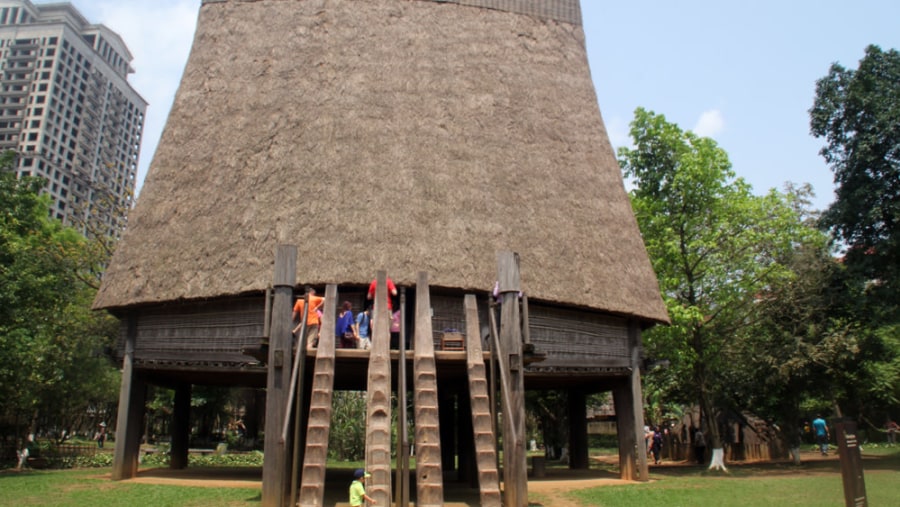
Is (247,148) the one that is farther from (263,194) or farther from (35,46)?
(35,46)

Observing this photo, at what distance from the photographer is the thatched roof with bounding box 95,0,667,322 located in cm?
1242

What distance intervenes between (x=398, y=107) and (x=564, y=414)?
685 inches

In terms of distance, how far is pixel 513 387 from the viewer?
8508mm

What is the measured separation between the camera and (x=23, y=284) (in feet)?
49.6

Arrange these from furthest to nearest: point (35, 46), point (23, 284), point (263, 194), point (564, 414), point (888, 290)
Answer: point (35, 46)
point (564, 414)
point (888, 290)
point (23, 284)
point (263, 194)

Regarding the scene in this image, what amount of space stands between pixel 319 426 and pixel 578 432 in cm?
1173

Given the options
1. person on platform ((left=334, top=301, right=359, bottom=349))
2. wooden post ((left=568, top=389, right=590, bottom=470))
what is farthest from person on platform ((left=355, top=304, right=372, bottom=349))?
wooden post ((left=568, top=389, right=590, bottom=470))

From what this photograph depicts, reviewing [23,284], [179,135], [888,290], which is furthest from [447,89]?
[888,290]

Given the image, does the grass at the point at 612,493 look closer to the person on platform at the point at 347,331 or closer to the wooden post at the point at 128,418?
the wooden post at the point at 128,418

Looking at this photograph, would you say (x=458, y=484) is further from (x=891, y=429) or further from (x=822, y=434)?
(x=891, y=429)

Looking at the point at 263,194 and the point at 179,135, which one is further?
the point at 179,135

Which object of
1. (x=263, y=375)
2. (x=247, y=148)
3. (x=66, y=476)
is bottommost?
(x=66, y=476)

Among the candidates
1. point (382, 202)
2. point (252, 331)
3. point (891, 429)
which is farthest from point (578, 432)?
point (891, 429)

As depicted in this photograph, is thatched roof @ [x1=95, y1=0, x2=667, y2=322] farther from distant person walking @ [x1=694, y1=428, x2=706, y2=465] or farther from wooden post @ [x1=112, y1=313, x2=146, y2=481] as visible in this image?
distant person walking @ [x1=694, y1=428, x2=706, y2=465]
